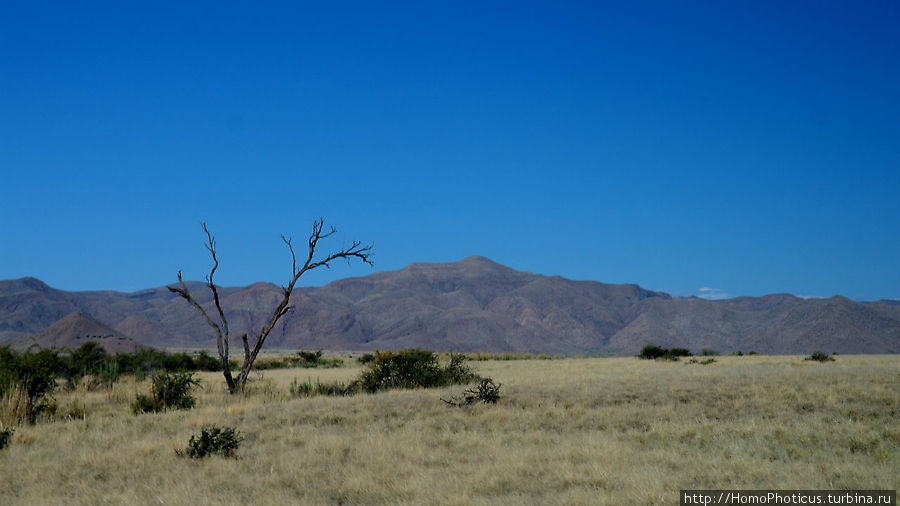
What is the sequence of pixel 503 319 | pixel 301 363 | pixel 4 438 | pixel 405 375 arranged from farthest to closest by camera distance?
pixel 503 319 < pixel 301 363 < pixel 405 375 < pixel 4 438

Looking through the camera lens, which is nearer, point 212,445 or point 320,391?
point 212,445

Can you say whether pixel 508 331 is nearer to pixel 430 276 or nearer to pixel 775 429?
pixel 430 276

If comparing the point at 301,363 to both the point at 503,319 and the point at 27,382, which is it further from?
the point at 503,319

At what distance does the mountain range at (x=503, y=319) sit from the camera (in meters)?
112

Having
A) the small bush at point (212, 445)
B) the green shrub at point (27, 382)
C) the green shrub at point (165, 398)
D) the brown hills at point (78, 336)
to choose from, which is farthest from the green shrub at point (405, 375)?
the brown hills at point (78, 336)

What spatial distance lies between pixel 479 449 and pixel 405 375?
10.3m

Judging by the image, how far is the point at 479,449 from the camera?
11.3 m

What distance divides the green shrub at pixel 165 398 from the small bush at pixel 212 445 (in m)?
5.76

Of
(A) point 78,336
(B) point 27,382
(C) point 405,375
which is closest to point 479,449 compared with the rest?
(C) point 405,375

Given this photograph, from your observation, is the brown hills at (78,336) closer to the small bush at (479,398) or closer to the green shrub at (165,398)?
the green shrub at (165,398)

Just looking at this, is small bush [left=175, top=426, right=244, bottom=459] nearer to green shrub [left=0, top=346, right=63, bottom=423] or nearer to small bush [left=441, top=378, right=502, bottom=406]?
small bush [left=441, top=378, right=502, bottom=406]

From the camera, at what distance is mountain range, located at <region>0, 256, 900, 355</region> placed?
111625 millimetres

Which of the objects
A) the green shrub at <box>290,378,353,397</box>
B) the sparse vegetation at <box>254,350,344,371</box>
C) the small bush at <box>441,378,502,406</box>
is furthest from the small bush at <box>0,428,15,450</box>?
the sparse vegetation at <box>254,350,344,371</box>

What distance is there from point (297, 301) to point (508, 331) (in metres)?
47.2
